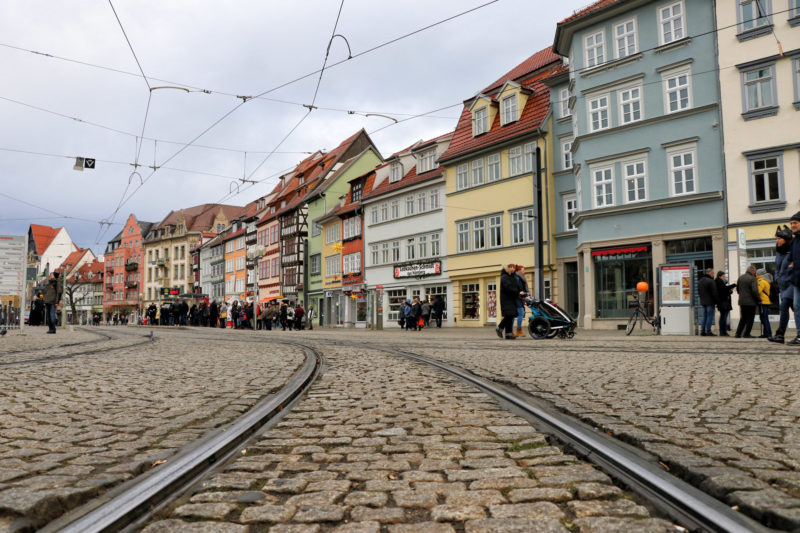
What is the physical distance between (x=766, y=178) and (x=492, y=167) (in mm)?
14288

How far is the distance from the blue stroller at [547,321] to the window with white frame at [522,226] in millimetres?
15427

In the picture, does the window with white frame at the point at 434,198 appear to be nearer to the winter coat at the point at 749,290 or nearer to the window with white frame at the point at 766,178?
the window with white frame at the point at 766,178

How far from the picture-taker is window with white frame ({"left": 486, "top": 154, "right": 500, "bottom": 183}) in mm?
34344

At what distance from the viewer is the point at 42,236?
121m

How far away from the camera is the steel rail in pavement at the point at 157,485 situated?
2543mm

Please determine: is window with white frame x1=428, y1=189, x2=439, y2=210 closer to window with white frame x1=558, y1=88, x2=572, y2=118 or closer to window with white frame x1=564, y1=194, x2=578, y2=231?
window with white frame x1=564, y1=194, x2=578, y2=231

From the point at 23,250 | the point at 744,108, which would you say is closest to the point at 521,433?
the point at 23,250

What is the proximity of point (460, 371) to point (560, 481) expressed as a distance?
5.56 meters

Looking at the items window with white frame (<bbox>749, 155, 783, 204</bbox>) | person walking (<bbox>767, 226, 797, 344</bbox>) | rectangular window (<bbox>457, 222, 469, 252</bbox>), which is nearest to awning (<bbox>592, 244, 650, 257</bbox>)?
window with white frame (<bbox>749, 155, 783, 204</bbox>)

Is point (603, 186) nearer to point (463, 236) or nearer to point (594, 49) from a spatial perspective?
point (594, 49)

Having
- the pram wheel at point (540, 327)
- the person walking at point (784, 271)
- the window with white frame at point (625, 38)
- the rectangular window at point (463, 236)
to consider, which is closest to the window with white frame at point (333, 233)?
the rectangular window at point (463, 236)

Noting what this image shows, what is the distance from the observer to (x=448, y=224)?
37.8 meters

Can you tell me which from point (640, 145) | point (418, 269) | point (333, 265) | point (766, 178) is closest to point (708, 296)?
point (766, 178)

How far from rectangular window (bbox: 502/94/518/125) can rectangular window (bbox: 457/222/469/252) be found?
5884 millimetres
